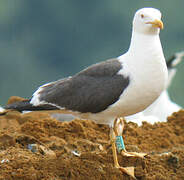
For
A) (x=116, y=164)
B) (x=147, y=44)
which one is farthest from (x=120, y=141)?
(x=147, y=44)

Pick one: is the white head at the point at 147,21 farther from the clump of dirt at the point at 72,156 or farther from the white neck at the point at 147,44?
the clump of dirt at the point at 72,156

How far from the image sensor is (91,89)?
15.5 feet

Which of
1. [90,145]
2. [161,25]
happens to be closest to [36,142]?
[90,145]

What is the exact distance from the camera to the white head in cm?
443

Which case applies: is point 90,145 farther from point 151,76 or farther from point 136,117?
point 136,117

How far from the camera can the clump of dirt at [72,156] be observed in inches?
179

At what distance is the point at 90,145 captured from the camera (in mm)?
5641

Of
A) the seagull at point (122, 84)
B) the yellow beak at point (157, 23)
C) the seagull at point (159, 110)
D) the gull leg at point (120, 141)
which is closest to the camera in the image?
the yellow beak at point (157, 23)

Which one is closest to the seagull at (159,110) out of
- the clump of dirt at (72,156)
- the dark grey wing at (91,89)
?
the clump of dirt at (72,156)

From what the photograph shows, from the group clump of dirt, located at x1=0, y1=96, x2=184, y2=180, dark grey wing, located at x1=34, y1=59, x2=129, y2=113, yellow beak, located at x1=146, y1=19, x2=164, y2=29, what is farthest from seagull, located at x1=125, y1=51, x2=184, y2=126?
yellow beak, located at x1=146, y1=19, x2=164, y2=29

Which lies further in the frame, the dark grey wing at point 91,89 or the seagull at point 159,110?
the seagull at point 159,110

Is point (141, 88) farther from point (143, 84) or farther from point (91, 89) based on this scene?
point (91, 89)

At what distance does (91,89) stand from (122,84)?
40cm

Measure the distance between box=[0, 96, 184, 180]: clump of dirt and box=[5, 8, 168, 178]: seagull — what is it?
182mm
